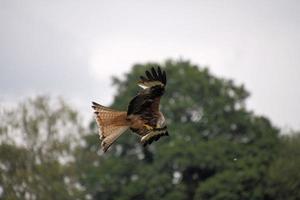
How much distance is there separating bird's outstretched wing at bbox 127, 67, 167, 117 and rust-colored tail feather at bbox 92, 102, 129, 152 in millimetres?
220

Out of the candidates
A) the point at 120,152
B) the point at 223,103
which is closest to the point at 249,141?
the point at 223,103

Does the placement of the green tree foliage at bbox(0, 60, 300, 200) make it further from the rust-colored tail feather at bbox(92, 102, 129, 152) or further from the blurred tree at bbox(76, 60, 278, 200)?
the rust-colored tail feather at bbox(92, 102, 129, 152)

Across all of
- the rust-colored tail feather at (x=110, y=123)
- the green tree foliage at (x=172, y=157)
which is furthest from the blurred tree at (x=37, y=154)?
the rust-colored tail feather at (x=110, y=123)

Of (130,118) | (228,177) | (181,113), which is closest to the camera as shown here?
(130,118)

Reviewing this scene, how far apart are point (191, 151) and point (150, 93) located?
27098 mm

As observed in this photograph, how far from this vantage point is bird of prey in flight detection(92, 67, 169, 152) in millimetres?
19453

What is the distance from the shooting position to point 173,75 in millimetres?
50656

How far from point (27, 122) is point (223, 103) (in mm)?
9393

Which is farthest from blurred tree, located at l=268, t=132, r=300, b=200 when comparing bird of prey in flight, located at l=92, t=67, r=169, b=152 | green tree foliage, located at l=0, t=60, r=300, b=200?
bird of prey in flight, located at l=92, t=67, r=169, b=152

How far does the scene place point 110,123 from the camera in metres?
19.8

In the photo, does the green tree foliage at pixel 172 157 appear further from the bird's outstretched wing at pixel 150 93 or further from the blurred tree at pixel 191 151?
→ the bird's outstretched wing at pixel 150 93

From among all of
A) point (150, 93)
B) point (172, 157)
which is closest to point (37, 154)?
point (172, 157)

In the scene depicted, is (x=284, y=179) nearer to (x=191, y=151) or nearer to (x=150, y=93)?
(x=191, y=151)

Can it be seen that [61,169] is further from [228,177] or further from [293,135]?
[293,135]
